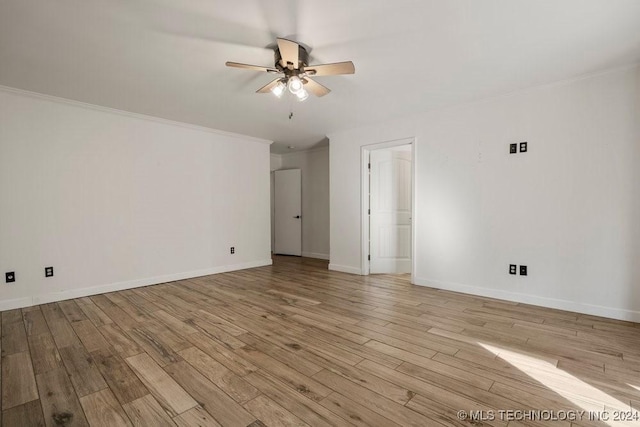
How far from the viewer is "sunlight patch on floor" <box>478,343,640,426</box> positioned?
5.04 ft

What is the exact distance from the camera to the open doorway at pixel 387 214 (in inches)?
185

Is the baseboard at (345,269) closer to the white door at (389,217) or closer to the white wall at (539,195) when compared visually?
the white door at (389,217)

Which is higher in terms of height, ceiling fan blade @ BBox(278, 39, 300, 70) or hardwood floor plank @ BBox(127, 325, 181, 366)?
ceiling fan blade @ BBox(278, 39, 300, 70)

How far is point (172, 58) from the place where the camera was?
2480 millimetres

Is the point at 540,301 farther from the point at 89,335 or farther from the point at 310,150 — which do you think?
the point at 310,150

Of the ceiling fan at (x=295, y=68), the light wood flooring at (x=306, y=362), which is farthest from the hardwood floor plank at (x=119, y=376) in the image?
the ceiling fan at (x=295, y=68)

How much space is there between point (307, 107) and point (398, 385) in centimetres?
317

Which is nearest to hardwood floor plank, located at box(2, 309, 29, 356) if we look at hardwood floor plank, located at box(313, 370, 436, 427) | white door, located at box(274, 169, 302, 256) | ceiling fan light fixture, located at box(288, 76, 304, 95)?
hardwood floor plank, located at box(313, 370, 436, 427)

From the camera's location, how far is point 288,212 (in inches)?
266

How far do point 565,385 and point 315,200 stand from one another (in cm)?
509

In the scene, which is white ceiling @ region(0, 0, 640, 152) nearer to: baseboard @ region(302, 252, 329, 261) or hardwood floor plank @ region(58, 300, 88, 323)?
hardwood floor plank @ region(58, 300, 88, 323)

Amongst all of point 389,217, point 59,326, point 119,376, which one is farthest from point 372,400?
point 389,217

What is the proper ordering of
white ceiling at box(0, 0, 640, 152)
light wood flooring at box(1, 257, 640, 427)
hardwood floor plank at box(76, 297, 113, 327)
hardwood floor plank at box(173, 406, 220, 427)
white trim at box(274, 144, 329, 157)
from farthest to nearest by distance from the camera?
white trim at box(274, 144, 329, 157)
hardwood floor plank at box(76, 297, 113, 327)
white ceiling at box(0, 0, 640, 152)
light wood flooring at box(1, 257, 640, 427)
hardwood floor plank at box(173, 406, 220, 427)

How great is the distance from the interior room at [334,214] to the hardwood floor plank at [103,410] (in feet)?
0.05
